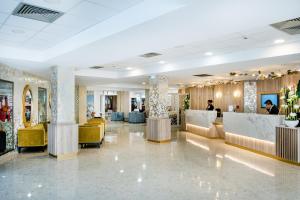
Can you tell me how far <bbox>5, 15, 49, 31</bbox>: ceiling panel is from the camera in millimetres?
4754

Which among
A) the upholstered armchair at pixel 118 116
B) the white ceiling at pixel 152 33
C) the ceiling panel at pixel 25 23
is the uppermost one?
the ceiling panel at pixel 25 23

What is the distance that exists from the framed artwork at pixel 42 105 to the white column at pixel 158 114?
5.45 m

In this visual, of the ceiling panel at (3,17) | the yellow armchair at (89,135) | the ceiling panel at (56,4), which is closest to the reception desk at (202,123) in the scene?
the yellow armchair at (89,135)

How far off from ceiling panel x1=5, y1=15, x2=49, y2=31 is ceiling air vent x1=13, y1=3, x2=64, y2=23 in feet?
0.66

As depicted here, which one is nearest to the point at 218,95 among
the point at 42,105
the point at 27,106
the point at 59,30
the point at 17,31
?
the point at 42,105

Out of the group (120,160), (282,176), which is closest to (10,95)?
(120,160)

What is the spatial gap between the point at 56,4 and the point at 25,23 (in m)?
1.44

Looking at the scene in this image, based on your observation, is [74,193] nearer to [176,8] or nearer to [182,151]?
[176,8]

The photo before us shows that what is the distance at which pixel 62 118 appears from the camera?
324 inches

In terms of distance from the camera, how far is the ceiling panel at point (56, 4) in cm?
389

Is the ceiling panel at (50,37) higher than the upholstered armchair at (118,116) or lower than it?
higher

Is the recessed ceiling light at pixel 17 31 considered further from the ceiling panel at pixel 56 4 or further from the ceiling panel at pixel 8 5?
the ceiling panel at pixel 56 4

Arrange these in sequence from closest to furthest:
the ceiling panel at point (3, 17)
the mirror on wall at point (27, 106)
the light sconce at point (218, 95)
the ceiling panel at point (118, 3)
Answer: the ceiling panel at point (118, 3), the ceiling panel at point (3, 17), the mirror on wall at point (27, 106), the light sconce at point (218, 95)

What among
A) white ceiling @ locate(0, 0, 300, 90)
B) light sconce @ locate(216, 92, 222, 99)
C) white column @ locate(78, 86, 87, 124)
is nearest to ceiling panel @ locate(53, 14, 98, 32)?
white ceiling @ locate(0, 0, 300, 90)
